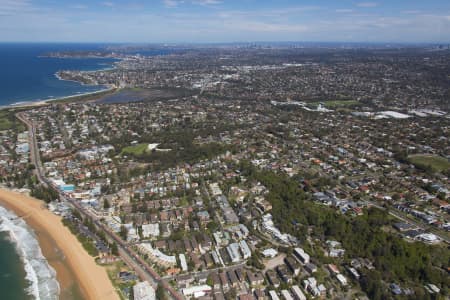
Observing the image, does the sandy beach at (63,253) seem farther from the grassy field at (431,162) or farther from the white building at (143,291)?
the grassy field at (431,162)

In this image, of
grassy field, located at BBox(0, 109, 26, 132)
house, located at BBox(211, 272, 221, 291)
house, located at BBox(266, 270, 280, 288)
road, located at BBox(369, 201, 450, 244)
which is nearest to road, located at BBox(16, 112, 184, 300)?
house, located at BBox(211, 272, 221, 291)

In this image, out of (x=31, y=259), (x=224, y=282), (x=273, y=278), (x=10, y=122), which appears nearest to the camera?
(x=224, y=282)

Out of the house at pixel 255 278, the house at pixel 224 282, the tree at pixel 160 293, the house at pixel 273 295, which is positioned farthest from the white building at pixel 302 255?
the tree at pixel 160 293

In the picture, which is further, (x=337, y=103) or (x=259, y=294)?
(x=337, y=103)

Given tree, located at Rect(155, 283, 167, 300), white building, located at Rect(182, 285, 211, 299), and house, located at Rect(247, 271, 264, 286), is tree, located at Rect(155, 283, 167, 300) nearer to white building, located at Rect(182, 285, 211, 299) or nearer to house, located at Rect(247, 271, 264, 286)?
white building, located at Rect(182, 285, 211, 299)

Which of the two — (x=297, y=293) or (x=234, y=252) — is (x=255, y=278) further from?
(x=234, y=252)

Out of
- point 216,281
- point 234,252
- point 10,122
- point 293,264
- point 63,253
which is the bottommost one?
point 63,253

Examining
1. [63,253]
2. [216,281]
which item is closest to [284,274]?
[216,281]
